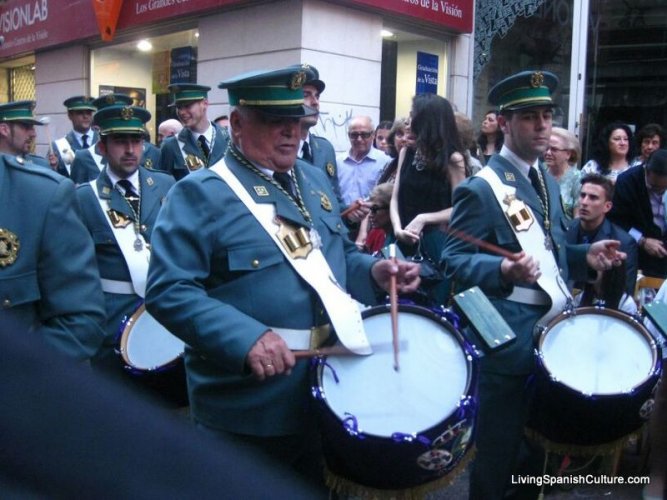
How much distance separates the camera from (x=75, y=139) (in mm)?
9148

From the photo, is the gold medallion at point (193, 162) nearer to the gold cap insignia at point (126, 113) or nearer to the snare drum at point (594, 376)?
the gold cap insignia at point (126, 113)

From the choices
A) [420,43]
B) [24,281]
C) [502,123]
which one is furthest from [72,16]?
[24,281]

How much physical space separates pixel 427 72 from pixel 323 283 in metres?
9.32

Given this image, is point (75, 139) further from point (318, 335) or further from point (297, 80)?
point (318, 335)

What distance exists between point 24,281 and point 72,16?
13.0 metres

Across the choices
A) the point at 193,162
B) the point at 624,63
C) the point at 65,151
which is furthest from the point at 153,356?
the point at 624,63

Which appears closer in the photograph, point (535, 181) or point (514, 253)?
point (514, 253)

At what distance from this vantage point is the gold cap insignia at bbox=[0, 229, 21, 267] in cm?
251

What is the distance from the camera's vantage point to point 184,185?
2842mm

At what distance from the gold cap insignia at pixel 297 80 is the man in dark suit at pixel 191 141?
3.79m

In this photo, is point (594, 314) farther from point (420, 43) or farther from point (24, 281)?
point (420, 43)

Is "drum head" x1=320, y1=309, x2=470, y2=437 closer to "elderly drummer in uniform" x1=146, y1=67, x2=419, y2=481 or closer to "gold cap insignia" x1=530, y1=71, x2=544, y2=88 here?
"elderly drummer in uniform" x1=146, y1=67, x2=419, y2=481

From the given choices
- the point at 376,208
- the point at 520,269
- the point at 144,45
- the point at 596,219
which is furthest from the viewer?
the point at 144,45

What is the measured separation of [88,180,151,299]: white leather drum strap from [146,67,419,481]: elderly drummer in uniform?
1426 millimetres
